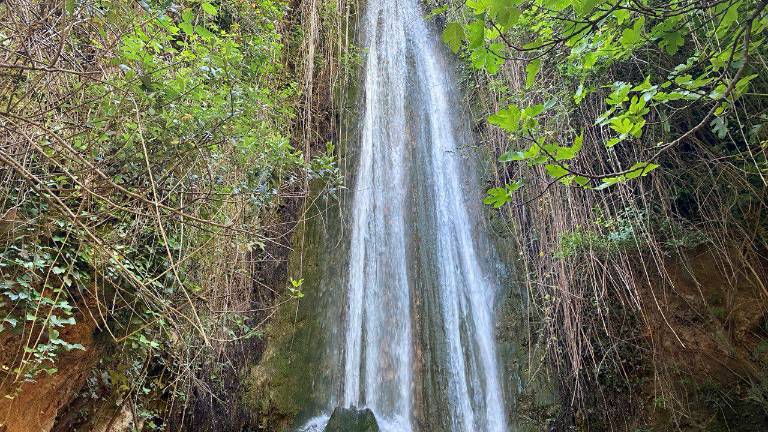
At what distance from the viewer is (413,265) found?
5.04m

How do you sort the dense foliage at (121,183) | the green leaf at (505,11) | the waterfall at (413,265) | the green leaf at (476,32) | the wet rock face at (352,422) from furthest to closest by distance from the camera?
the waterfall at (413,265), the wet rock face at (352,422), the dense foliage at (121,183), the green leaf at (476,32), the green leaf at (505,11)

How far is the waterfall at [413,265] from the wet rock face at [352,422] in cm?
44

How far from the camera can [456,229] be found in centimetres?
518

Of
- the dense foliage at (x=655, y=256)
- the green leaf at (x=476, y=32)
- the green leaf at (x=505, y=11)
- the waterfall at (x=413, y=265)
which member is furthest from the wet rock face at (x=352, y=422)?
the green leaf at (x=505, y=11)

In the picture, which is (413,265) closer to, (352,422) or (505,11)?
(352,422)

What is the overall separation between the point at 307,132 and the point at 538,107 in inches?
162

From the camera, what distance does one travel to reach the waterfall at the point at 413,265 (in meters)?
4.27

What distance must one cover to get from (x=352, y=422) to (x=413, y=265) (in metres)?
1.92

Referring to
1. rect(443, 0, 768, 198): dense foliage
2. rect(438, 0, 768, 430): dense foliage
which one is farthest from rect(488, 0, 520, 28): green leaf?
rect(438, 0, 768, 430): dense foliage

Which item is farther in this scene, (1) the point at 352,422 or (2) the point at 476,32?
(1) the point at 352,422

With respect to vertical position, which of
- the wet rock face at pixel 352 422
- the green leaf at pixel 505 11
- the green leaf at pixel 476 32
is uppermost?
the green leaf at pixel 476 32

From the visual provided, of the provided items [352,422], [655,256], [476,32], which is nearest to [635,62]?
[655,256]

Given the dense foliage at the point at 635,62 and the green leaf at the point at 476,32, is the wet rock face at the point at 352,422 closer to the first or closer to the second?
the dense foliage at the point at 635,62

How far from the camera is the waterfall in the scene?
4.27 m
